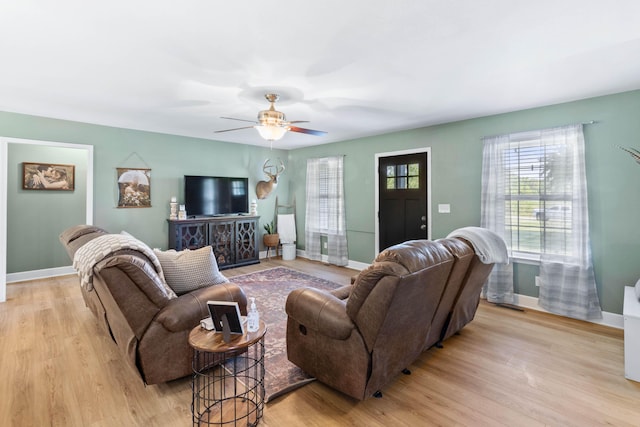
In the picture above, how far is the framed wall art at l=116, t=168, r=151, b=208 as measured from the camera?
517cm

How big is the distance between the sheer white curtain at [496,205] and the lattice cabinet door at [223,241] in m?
4.30

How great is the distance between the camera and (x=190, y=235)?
18.1 ft

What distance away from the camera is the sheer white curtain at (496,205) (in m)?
4.04

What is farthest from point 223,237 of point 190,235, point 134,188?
point 134,188

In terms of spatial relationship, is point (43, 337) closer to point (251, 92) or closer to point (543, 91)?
point (251, 92)

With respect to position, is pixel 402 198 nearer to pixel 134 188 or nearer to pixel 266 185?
pixel 266 185

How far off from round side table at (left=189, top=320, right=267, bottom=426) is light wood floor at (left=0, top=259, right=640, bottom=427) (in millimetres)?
103

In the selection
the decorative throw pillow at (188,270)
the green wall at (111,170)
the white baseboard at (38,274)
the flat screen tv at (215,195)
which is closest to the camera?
the decorative throw pillow at (188,270)

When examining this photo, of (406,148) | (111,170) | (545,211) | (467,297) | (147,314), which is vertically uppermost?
(406,148)

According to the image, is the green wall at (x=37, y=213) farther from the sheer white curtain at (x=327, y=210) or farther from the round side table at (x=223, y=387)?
the round side table at (x=223, y=387)

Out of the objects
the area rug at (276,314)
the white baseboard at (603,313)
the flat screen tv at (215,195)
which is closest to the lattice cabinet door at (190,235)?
the flat screen tv at (215,195)

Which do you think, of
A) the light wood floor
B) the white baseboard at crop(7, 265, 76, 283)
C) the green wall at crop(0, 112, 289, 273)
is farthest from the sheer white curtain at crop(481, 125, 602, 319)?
the white baseboard at crop(7, 265, 76, 283)

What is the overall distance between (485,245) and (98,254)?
292 cm

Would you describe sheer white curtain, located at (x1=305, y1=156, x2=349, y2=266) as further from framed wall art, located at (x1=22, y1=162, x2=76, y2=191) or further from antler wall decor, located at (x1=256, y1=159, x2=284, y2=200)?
framed wall art, located at (x1=22, y1=162, x2=76, y2=191)
